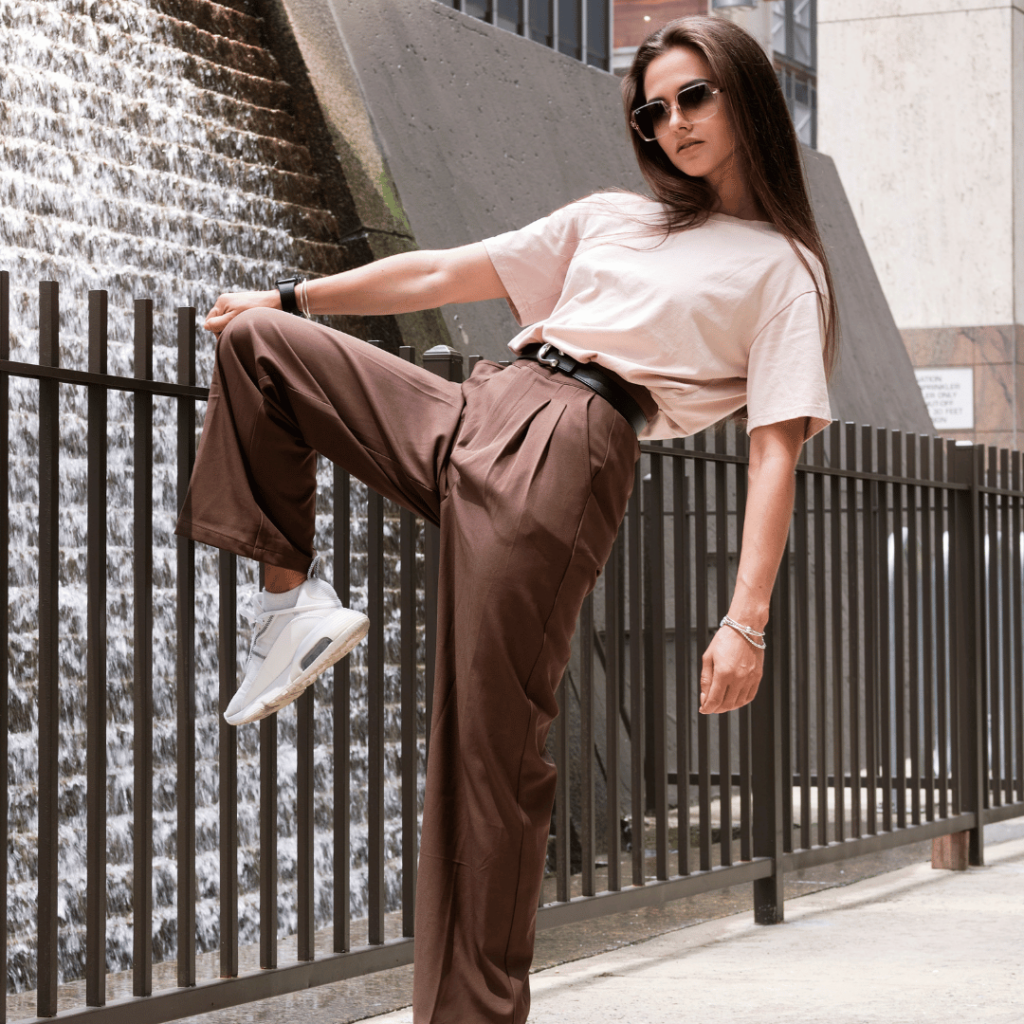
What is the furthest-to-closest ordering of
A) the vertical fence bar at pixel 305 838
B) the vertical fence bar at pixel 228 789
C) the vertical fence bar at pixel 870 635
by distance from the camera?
the vertical fence bar at pixel 870 635
the vertical fence bar at pixel 305 838
the vertical fence bar at pixel 228 789

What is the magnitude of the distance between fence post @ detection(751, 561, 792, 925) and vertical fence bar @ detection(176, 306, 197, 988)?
2.47 metres

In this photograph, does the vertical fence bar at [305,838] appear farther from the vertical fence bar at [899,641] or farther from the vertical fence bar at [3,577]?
the vertical fence bar at [899,641]

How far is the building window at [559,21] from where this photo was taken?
16344 millimetres

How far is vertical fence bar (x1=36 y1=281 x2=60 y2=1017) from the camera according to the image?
10.7ft

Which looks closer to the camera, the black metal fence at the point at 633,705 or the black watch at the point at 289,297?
the black watch at the point at 289,297

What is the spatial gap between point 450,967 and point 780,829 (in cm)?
287

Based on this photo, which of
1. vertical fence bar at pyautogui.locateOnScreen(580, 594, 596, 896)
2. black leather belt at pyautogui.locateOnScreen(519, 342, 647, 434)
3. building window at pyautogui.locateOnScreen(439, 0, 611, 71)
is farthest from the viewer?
building window at pyautogui.locateOnScreen(439, 0, 611, 71)

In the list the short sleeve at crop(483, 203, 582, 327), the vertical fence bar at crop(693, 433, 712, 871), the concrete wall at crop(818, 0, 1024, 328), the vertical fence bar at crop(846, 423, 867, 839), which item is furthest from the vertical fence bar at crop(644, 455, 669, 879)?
the concrete wall at crop(818, 0, 1024, 328)

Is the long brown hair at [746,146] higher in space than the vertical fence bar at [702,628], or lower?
higher

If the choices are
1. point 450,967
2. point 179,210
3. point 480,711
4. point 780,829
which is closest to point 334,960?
point 450,967

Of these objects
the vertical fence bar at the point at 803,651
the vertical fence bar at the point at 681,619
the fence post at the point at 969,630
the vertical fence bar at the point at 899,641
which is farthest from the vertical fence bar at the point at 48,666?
the fence post at the point at 969,630

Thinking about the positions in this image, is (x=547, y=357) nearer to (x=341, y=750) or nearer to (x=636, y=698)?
(x=341, y=750)

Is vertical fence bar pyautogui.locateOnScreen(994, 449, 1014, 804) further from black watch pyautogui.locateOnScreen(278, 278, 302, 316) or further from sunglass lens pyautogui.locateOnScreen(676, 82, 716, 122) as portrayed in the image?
black watch pyautogui.locateOnScreen(278, 278, 302, 316)

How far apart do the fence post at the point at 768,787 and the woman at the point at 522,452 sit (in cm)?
262
